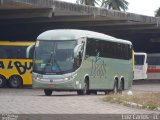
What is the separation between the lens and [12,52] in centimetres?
3966

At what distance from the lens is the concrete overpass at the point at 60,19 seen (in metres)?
37.8

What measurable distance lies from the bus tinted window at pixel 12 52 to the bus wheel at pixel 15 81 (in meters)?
1.31

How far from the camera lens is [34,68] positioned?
27125 millimetres

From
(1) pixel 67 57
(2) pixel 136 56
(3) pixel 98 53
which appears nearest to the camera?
(1) pixel 67 57

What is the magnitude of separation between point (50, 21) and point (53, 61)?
1963cm

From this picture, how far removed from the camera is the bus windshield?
2664 cm

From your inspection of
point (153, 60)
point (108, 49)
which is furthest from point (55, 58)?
point (153, 60)

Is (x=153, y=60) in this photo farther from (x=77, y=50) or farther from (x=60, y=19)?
(x=77, y=50)

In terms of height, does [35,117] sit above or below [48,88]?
above

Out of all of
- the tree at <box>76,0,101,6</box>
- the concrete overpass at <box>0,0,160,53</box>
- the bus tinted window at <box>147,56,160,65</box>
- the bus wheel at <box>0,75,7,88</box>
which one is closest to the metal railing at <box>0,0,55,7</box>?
the concrete overpass at <box>0,0,160,53</box>

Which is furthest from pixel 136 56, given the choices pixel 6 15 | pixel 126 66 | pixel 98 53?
pixel 98 53

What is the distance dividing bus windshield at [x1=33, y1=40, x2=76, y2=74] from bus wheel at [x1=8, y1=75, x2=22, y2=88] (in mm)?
12606

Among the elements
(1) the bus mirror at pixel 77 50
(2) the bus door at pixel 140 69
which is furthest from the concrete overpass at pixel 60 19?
(1) the bus mirror at pixel 77 50

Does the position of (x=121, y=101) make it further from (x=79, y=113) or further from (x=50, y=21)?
(x=50, y=21)
